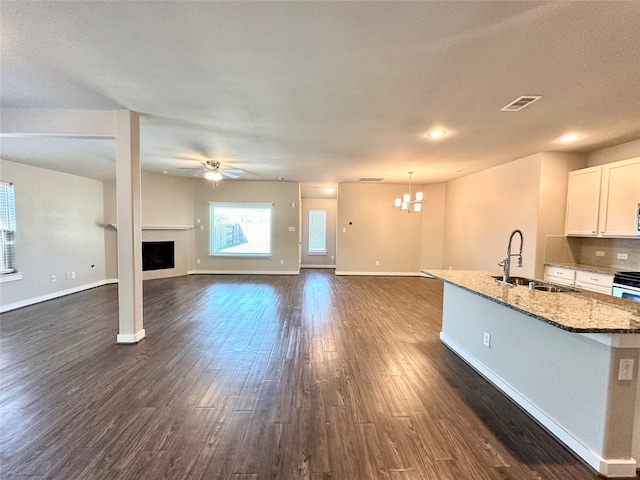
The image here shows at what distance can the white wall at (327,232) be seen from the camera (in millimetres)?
9797

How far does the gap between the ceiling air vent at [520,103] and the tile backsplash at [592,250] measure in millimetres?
2756

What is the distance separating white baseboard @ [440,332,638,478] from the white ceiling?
2564mm

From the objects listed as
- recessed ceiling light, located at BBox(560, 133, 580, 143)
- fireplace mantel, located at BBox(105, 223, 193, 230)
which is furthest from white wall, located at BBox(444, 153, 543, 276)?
fireplace mantel, located at BBox(105, 223, 193, 230)

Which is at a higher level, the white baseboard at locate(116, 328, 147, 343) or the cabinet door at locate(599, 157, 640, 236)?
the cabinet door at locate(599, 157, 640, 236)

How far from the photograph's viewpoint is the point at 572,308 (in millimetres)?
1863

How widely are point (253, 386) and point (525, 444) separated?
2041 millimetres

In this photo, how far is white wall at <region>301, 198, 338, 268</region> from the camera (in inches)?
386

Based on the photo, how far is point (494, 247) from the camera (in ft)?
18.1

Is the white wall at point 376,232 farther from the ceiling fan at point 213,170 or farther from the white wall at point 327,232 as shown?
the ceiling fan at point 213,170

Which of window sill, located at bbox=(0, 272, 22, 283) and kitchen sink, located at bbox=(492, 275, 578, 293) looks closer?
kitchen sink, located at bbox=(492, 275, 578, 293)

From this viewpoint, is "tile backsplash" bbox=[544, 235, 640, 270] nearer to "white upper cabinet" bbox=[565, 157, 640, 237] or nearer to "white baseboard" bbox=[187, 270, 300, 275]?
"white upper cabinet" bbox=[565, 157, 640, 237]

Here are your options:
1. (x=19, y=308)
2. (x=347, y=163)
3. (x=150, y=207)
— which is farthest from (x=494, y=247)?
(x=19, y=308)

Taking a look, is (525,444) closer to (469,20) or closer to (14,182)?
(469,20)

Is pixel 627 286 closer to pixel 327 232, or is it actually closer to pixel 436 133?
pixel 436 133
